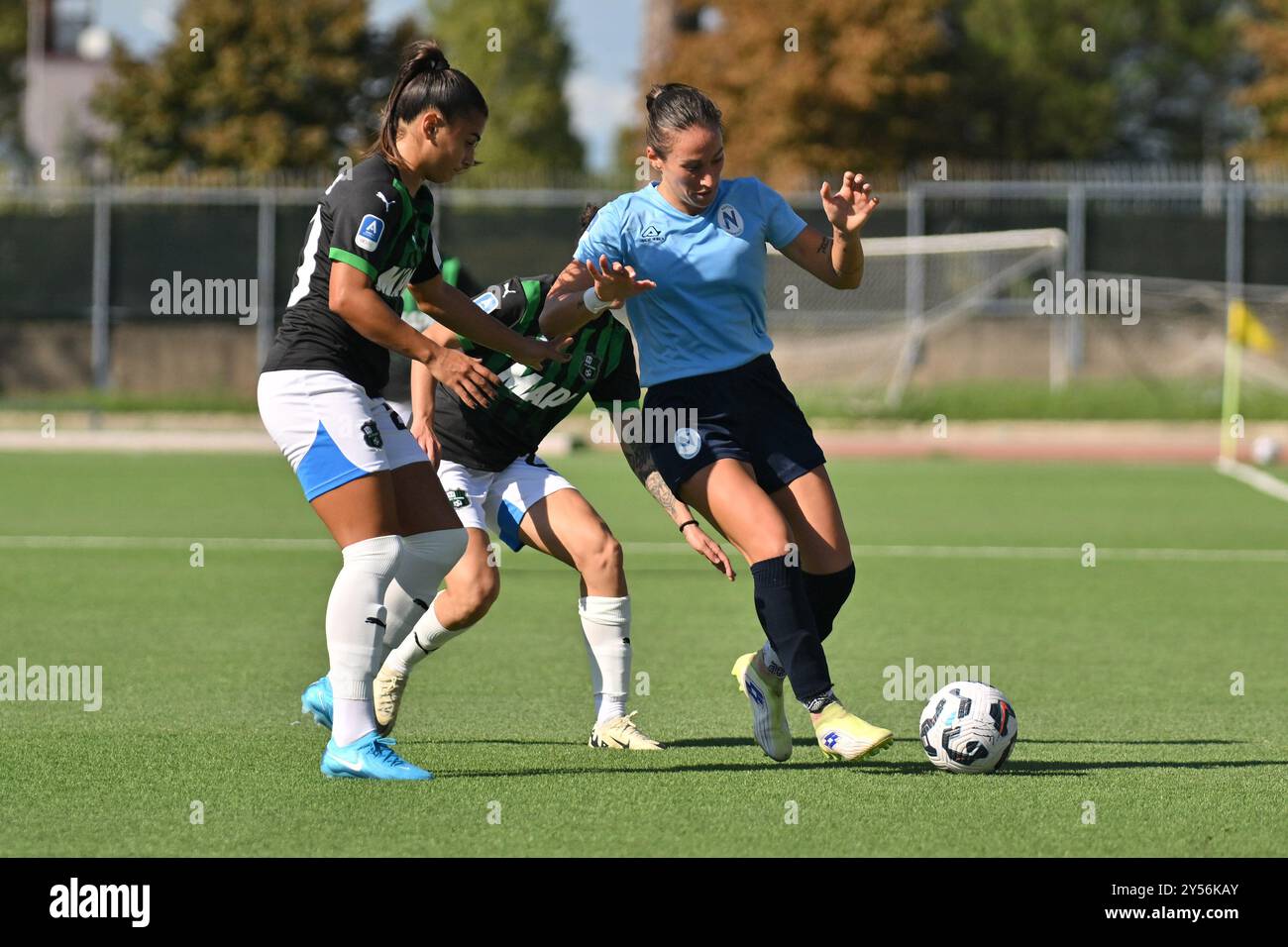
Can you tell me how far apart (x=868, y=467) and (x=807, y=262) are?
15780 millimetres

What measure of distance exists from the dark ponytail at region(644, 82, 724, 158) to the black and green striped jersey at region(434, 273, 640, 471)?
0.77m

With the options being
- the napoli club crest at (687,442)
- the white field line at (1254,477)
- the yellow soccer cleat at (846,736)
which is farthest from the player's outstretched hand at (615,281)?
the white field line at (1254,477)

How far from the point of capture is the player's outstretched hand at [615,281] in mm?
6312

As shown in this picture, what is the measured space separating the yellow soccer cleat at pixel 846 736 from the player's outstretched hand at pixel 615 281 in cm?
146

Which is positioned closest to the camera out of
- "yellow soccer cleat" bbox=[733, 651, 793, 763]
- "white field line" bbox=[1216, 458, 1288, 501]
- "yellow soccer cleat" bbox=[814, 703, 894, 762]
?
"yellow soccer cleat" bbox=[814, 703, 894, 762]

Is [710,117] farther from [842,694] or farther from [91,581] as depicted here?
[91,581]

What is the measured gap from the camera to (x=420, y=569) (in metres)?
6.34

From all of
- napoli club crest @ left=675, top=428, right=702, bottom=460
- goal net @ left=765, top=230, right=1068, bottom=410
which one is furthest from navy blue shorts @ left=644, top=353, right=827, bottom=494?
goal net @ left=765, top=230, right=1068, bottom=410

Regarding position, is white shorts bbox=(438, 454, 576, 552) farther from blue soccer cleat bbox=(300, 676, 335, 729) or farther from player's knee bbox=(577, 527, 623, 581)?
blue soccer cleat bbox=(300, 676, 335, 729)

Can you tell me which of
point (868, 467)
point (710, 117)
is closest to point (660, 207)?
point (710, 117)

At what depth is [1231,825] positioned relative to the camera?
5.55 metres

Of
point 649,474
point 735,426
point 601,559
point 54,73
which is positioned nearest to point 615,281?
point 735,426

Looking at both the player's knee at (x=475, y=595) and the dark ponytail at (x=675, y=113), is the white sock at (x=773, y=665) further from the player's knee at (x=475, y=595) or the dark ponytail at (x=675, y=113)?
the dark ponytail at (x=675, y=113)

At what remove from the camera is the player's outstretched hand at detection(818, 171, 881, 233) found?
21.4 feet
